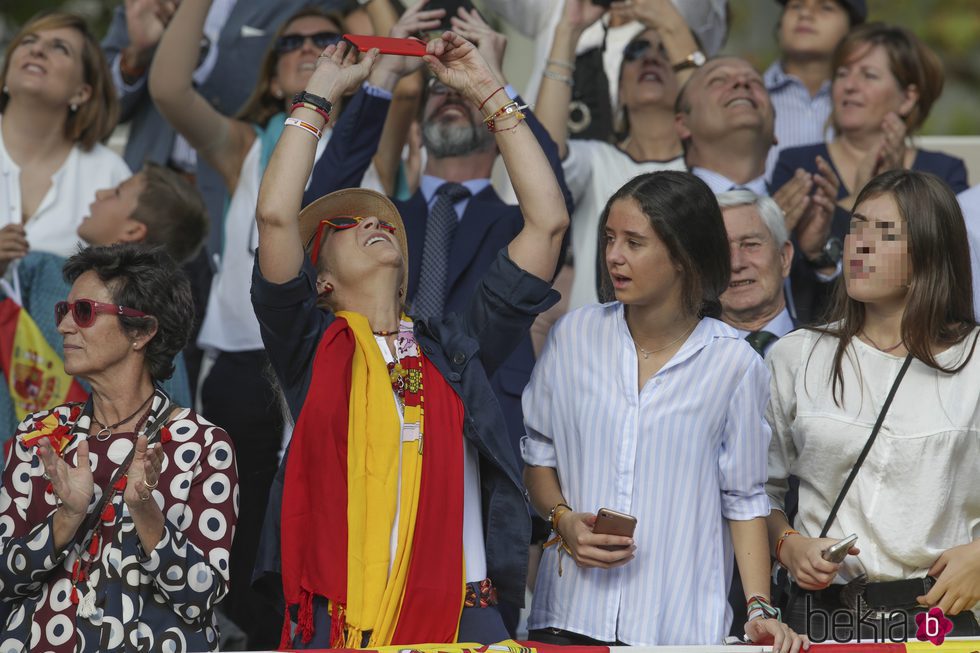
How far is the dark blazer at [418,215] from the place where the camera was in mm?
5215

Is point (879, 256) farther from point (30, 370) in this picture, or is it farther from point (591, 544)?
point (30, 370)

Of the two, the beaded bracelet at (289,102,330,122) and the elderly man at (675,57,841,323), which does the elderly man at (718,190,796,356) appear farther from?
the beaded bracelet at (289,102,330,122)

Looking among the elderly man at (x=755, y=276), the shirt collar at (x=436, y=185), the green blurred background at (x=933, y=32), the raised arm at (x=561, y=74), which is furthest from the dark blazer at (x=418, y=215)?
the green blurred background at (x=933, y=32)

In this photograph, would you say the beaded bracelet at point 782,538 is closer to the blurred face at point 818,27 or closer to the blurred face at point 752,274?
the blurred face at point 752,274

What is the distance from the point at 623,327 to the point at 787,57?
3.57 metres

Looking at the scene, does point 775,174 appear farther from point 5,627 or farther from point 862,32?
point 5,627

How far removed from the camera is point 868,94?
616 cm

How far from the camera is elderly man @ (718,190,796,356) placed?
16.3 feet

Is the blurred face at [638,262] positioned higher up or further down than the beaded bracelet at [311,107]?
further down

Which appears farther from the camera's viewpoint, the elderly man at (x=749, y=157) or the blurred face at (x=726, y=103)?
the blurred face at (x=726, y=103)

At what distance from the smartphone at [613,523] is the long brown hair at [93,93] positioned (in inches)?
133

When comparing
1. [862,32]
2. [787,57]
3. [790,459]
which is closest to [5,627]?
[790,459]

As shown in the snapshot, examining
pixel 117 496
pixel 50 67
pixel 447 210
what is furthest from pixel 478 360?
pixel 50 67

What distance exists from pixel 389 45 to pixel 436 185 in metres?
1.53
